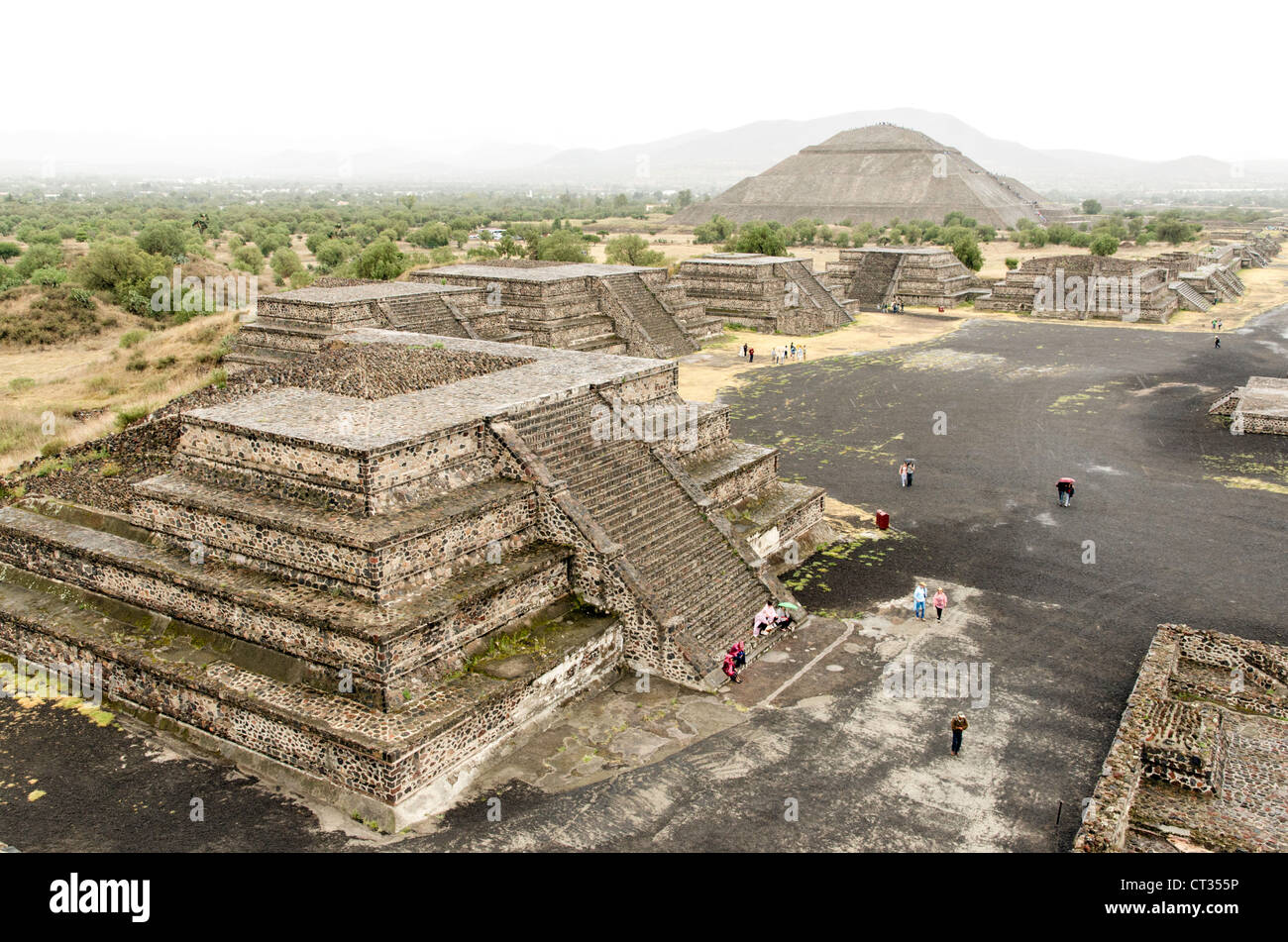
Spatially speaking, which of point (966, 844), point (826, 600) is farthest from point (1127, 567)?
point (966, 844)

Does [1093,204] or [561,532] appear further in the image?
[1093,204]

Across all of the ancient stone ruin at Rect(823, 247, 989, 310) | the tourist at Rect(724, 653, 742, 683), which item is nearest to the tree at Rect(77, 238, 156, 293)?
the ancient stone ruin at Rect(823, 247, 989, 310)

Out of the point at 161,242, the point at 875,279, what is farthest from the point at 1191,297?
the point at 161,242

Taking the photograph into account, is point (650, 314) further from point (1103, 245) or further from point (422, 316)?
point (1103, 245)

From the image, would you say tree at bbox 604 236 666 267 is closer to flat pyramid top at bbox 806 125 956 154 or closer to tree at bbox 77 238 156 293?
tree at bbox 77 238 156 293

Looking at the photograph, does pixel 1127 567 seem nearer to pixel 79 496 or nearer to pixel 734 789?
pixel 734 789
